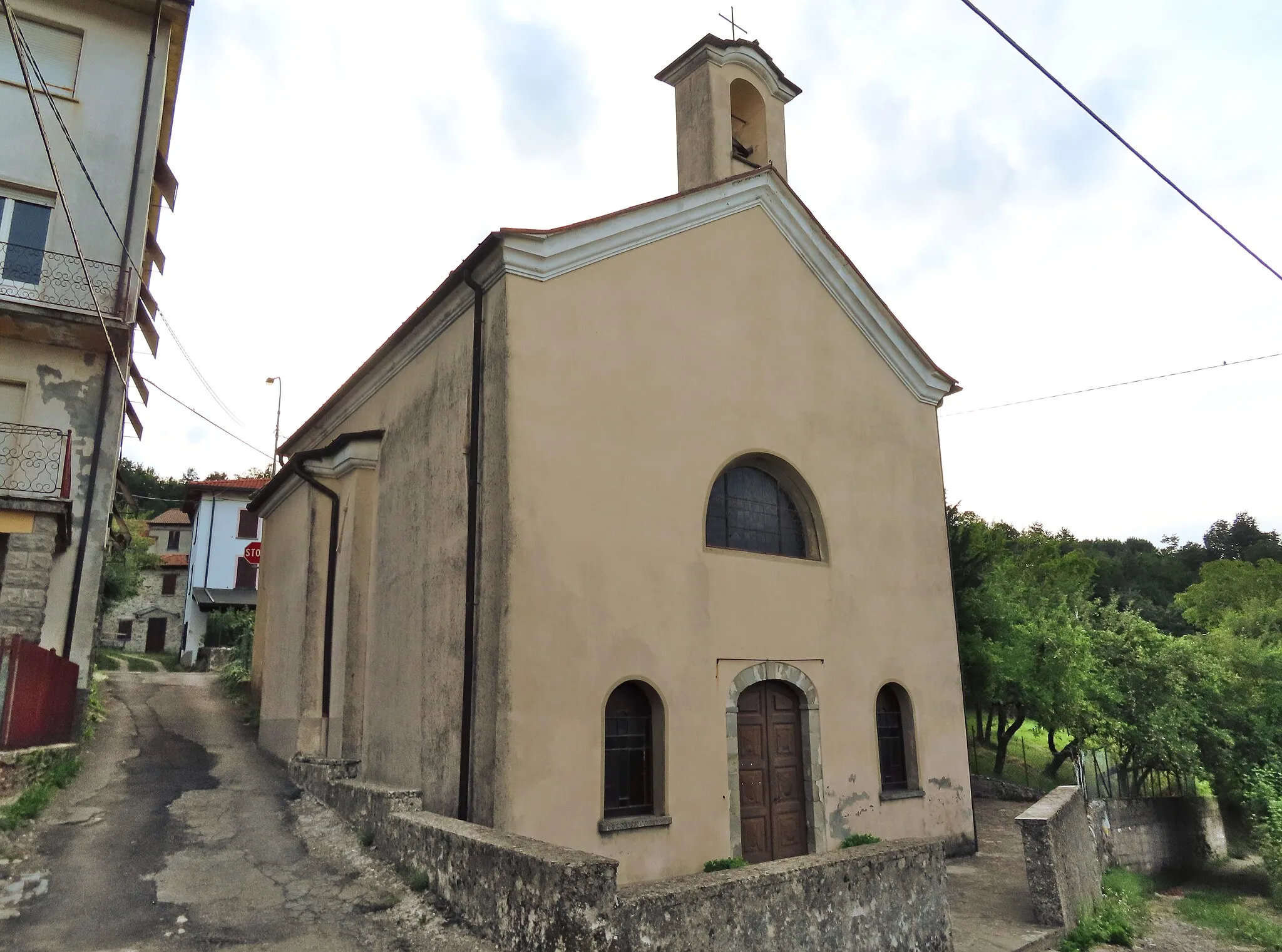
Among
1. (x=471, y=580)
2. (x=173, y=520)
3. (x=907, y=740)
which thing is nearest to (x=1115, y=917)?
(x=907, y=740)

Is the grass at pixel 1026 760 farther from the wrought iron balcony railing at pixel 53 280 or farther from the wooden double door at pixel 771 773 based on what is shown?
the wrought iron balcony railing at pixel 53 280

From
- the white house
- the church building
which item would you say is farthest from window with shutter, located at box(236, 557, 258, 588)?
the church building

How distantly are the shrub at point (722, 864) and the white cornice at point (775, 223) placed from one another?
663 cm

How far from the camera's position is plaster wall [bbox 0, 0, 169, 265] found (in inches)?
507

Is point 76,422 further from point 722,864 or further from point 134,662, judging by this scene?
point 134,662

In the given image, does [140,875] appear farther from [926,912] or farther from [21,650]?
[926,912]

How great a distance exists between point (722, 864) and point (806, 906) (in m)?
2.78

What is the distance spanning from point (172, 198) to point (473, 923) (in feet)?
48.2

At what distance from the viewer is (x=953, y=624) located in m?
12.9

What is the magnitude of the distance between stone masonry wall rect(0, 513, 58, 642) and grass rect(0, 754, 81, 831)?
1887 millimetres

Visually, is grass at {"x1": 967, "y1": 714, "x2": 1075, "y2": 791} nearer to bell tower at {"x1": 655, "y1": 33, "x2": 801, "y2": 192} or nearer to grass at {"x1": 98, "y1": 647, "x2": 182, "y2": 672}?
bell tower at {"x1": 655, "y1": 33, "x2": 801, "y2": 192}

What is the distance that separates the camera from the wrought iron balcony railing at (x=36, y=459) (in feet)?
39.7

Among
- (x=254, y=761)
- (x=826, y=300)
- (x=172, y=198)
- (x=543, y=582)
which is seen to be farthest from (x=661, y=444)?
(x=172, y=198)

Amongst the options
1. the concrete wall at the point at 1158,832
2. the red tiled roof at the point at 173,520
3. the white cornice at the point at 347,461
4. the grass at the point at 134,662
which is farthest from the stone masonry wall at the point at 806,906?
the red tiled roof at the point at 173,520
